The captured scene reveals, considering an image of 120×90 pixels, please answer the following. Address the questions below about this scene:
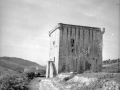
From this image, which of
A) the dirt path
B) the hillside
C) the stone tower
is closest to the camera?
the dirt path

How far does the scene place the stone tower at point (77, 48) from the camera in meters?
26.7

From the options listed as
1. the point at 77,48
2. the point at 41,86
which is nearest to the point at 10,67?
the point at 77,48

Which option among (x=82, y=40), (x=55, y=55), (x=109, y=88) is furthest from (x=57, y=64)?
(x=109, y=88)

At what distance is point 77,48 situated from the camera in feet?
90.3

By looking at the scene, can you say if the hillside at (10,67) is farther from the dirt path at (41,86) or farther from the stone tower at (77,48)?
the stone tower at (77,48)

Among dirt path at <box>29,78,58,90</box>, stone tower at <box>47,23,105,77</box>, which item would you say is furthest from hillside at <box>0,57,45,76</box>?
stone tower at <box>47,23,105,77</box>

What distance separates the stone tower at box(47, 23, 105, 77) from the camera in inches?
1052

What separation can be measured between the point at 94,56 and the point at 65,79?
10820 millimetres

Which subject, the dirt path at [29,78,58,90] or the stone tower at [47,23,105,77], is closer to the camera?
the dirt path at [29,78,58,90]

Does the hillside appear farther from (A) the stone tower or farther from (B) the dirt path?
(A) the stone tower

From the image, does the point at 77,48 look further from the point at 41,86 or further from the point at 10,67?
the point at 10,67

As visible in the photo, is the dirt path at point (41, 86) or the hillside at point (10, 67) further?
the hillside at point (10, 67)

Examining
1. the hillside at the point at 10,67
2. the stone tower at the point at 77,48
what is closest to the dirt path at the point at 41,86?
the hillside at the point at 10,67

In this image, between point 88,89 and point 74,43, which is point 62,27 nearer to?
point 74,43
